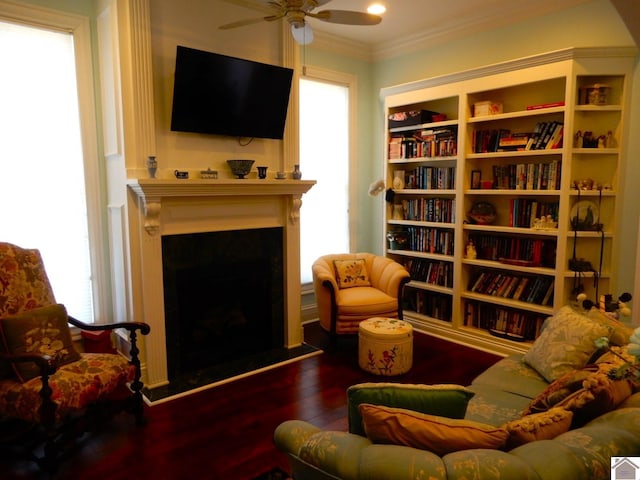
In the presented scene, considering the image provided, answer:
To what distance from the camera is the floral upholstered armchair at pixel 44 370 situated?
232 cm

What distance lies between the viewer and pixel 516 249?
3996mm

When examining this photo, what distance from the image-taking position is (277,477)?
2324 millimetres

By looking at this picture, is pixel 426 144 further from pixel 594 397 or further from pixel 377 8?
pixel 594 397

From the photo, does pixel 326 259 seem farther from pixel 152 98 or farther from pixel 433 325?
pixel 152 98

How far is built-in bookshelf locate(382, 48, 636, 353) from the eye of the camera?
3490 mm

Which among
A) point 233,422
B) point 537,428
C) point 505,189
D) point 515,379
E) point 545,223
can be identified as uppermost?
point 505,189

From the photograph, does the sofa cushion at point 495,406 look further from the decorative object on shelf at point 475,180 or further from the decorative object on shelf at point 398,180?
the decorative object on shelf at point 398,180

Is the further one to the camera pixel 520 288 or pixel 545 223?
pixel 520 288

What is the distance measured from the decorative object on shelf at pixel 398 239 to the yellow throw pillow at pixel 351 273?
0.50 m

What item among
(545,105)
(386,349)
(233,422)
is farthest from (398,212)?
(233,422)

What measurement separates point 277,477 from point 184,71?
2.63 meters

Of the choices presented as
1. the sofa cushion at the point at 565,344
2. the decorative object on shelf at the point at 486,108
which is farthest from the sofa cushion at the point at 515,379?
the decorative object on shelf at the point at 486,108

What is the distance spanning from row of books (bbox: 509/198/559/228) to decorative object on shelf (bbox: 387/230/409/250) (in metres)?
1.10

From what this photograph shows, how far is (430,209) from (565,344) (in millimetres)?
2333
